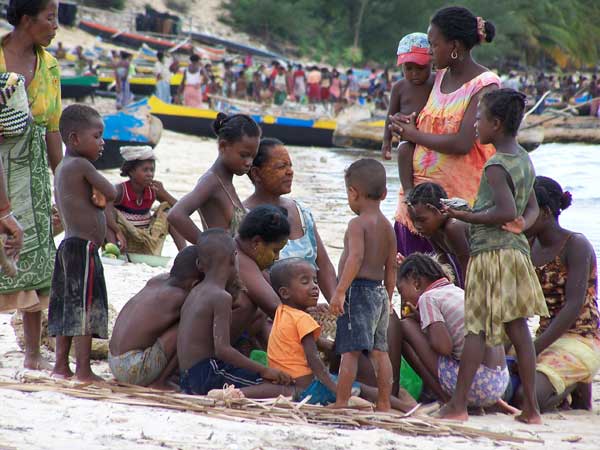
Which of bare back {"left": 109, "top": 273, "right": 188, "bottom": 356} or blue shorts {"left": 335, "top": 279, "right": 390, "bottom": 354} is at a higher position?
blue shorts {"left": 335, "top": 279, "right": 390, "bottom": 354}

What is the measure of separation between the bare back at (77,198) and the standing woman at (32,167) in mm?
244

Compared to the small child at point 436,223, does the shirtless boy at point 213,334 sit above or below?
below

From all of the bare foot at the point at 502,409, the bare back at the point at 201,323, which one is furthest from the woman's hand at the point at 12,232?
the bare foot at the point at 502,409

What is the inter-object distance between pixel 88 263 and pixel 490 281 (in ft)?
6.38

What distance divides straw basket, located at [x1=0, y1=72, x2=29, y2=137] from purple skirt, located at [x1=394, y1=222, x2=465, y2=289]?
79.4 inches

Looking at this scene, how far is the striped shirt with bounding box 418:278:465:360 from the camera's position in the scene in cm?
443

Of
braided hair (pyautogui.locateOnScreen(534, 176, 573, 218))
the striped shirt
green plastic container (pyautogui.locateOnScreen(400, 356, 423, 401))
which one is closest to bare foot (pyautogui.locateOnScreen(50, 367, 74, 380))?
green plastic container (pyautogui.locateOnScreen(400, 356, 423, 401))

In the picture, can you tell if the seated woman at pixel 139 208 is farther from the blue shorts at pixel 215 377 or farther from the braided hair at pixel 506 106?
the braided hair at pixel 506 106

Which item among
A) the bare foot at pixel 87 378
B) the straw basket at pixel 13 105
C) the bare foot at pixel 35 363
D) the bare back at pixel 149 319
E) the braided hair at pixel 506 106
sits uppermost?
the braided hair at pixel 506 106

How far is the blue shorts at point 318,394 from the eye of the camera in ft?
13.8

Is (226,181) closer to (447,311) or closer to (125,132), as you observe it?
(447,311)

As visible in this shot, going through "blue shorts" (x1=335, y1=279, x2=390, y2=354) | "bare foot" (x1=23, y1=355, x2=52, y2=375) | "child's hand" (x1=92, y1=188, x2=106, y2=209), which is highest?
"child's hand" (x1=92, y1=188, x2=106, y2=209)

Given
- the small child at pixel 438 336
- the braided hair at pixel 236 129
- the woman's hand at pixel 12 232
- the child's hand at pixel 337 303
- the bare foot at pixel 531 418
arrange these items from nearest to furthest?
the woman's hand at pixel 12 232, the child's hand at pixel 337 303, the bare foot at pixel 531 418, the small child at pixel 438 336, the braided hair at pixel 236 129

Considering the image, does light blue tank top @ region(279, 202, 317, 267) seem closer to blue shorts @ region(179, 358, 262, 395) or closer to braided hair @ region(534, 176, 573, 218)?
blue shorts @ region(179, 358, 262, 395)
